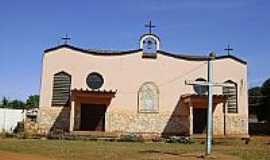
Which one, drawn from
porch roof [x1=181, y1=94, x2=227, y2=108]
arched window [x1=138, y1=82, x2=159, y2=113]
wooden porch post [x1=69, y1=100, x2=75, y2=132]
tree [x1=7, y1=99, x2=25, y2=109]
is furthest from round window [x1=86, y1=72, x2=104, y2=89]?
tree [x1=7, y1=99, x2=25, y2=109]

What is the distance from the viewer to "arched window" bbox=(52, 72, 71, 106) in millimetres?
36281

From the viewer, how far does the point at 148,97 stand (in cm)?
3756

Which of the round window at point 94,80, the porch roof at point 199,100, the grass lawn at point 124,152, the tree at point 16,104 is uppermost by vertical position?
the round window at point 94,80

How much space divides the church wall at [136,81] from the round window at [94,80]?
0.30 m

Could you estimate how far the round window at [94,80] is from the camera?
121 feet

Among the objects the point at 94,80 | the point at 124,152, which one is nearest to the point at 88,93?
the point at 94,80

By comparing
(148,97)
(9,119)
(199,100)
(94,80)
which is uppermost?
(94,80)

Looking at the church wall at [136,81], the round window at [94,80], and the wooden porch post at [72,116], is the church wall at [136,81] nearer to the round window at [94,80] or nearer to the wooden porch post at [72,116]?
the round window at [94,80]

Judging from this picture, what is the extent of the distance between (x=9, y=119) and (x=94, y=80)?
33.5 feet

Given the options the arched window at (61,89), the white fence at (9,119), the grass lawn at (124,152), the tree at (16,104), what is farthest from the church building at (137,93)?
the tree at (16,104)

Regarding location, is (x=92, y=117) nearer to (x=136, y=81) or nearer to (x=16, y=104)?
(x=136, y=81)

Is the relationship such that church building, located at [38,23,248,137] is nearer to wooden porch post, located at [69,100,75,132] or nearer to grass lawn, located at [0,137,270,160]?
wooden porch post, located at [69,100,75,132]

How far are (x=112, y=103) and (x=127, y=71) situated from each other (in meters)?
3.09

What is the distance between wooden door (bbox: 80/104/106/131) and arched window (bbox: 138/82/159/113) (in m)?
3.22
